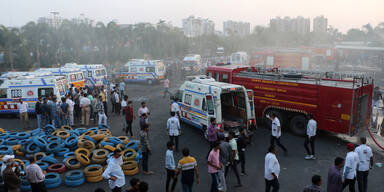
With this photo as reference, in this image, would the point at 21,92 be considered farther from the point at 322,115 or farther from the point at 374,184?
the point at 374,184

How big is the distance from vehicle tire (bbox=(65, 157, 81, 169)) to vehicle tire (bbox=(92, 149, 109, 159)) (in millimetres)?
592

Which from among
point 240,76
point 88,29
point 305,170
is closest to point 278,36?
point 88,29

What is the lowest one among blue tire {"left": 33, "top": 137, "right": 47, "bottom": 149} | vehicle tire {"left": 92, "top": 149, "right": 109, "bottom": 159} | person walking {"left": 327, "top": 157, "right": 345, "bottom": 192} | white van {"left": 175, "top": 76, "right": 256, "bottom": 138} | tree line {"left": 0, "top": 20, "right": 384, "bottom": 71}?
vehicle tire {"left": 92, "top": 149, "right": 109, "bottom": 159}

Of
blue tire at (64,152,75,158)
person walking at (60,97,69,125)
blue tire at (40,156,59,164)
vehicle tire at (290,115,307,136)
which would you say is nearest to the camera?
blue tire at (40,156,59,164)

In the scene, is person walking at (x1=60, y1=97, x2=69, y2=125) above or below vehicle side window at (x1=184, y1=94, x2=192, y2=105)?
below

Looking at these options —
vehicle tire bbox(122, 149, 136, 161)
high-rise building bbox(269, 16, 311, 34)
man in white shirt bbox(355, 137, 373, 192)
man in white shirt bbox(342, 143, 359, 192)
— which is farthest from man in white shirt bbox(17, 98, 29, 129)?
high-rise building bbox(269, 16, 311, 34)

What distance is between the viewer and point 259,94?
15.2 m

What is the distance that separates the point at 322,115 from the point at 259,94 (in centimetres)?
328

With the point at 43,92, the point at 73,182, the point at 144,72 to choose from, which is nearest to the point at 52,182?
the point at 73,182

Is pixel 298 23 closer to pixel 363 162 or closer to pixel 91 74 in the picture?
pixel 91 74

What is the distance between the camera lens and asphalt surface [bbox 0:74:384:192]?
9102 mm

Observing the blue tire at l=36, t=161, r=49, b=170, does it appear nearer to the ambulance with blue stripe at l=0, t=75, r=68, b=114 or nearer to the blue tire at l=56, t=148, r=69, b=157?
the blue tire at l=56, t=148, r=69, b=157

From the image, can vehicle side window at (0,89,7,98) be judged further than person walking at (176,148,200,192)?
Yes

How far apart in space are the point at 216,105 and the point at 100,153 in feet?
15.5
